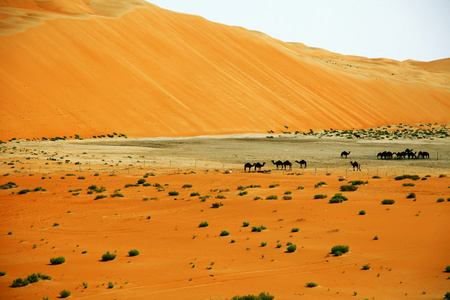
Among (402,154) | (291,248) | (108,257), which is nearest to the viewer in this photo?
(108,257)

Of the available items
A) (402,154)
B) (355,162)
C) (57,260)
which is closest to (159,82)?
(402,154)

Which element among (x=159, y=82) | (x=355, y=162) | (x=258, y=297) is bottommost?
(x=258, y=297)

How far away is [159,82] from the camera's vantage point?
2638 inches

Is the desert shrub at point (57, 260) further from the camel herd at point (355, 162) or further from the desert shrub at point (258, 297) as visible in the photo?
the camel herd at point (355, 162)

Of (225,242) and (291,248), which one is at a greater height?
(291,248)

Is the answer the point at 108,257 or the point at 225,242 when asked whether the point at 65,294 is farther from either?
the point at 225,242

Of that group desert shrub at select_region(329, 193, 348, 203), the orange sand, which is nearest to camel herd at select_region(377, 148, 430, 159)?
the orange sand

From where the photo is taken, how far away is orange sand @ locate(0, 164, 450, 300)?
10.6 m

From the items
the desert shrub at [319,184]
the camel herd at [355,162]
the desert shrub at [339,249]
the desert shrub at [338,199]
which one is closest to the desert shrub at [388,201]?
the desert shrub at [338,199]

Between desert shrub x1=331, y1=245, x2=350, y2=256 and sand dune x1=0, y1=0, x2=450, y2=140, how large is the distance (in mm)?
42666

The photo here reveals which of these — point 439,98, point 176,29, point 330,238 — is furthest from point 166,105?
point 439,98

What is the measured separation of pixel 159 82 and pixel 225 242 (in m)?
54.4

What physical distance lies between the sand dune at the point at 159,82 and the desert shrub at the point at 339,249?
140 ft

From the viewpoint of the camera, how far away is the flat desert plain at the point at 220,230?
10.8 metres
